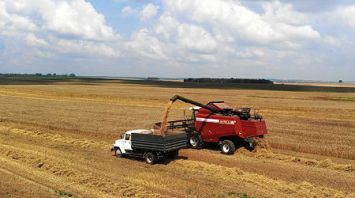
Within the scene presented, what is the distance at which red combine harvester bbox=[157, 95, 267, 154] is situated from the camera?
17.6 m

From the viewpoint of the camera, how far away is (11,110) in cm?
3394

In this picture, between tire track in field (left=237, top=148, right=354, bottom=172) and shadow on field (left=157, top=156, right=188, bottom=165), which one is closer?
tire track in field (left=237, top=148, right=354, bottom=172)

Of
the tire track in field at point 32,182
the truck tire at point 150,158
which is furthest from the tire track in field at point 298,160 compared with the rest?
the tire track in field at point 32,182

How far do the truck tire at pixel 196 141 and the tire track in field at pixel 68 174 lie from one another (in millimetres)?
5890

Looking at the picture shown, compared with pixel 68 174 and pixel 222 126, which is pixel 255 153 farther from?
pixel 68 174

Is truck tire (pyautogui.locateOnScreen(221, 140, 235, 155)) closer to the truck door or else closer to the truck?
the truck

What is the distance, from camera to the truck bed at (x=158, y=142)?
15570 millimetres

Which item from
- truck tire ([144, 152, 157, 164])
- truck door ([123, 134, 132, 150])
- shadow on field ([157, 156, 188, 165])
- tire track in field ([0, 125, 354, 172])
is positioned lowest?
shadow on field ([157, 156, 188, 165])

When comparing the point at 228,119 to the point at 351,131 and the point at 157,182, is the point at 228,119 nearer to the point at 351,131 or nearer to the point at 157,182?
the point at 157,182

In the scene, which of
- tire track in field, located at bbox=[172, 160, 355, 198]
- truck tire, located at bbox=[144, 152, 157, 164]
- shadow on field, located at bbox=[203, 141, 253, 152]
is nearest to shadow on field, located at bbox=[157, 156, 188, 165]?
truck tire, located at bbox=[144, 152, 157, 164]

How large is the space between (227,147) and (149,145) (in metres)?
3.62

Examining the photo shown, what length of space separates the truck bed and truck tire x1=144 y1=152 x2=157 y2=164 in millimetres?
228

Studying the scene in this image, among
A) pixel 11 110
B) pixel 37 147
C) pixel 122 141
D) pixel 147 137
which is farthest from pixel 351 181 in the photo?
pixel 11 110

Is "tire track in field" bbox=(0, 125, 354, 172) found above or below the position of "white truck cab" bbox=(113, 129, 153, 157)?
below
